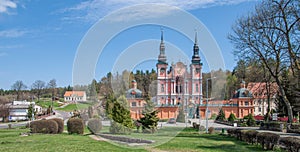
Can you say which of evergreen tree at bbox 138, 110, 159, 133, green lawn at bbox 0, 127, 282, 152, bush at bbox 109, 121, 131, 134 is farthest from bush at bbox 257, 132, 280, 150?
evergreen tree at bbox 138, 110, 159, 133

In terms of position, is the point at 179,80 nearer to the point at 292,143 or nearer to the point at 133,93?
the point at 133,93

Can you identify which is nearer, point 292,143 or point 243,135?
point 292,143

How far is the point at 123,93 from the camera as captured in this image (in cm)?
2166

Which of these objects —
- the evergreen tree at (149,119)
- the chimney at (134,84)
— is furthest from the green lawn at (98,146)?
the evergreen tree at (149,119)

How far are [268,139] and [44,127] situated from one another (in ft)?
56.8

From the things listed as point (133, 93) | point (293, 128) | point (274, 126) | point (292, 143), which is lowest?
point (274, 126)

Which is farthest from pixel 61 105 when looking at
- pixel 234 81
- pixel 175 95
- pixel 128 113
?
pixel 128 113

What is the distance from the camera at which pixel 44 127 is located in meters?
25.9

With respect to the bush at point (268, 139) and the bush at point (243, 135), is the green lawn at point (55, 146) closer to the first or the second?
the bush at point (268, 139)

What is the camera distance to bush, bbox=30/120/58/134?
25750 mm

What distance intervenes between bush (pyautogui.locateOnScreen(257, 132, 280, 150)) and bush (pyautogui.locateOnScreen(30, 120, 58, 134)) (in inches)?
644

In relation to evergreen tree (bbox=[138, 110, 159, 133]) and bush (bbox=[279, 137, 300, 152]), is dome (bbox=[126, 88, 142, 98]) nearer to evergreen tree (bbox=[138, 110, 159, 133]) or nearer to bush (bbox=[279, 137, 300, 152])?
evergreen tree (bbox=[138, 110, 159, 133])

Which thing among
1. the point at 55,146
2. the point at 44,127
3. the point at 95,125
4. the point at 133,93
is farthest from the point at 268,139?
the point at 44,127

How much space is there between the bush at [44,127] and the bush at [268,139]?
16359mm
